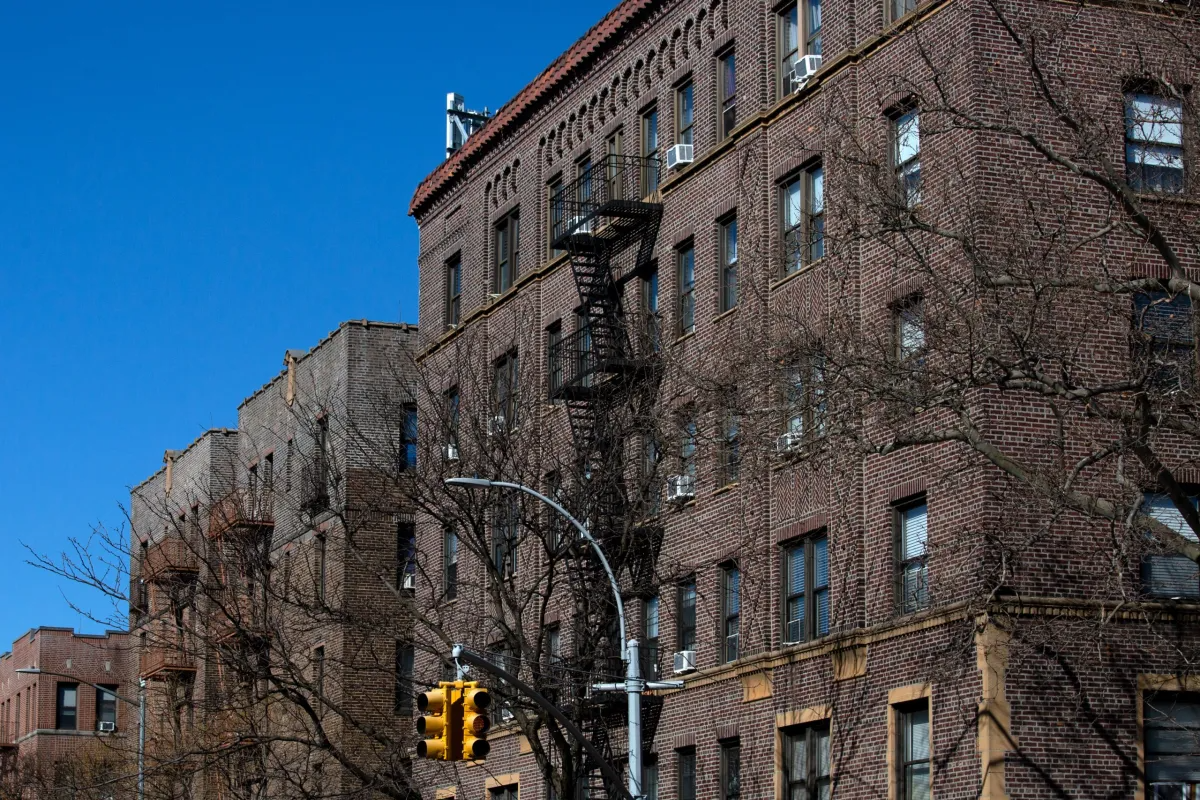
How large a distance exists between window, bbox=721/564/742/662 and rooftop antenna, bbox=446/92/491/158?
23553 millimetres

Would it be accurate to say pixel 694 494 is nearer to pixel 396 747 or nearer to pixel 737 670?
pixel 737 670

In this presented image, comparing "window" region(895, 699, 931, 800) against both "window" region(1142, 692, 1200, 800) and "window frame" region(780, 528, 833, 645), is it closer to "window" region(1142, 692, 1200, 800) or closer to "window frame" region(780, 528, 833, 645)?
"window frame" region(780, 528, 833, 645)

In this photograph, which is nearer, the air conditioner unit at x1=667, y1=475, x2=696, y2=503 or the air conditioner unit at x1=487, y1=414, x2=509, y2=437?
the air conditioner unit at x1=487, y1=414, x2=509, y2=437

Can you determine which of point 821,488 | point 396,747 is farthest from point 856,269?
point 396,747

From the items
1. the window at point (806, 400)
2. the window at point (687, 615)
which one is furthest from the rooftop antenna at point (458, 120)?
the window at point (806, 400)

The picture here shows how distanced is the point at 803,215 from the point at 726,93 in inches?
209

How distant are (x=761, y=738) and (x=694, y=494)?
562 centimetres

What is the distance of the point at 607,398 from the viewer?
4322 centimetres

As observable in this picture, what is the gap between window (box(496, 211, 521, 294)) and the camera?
168 ft

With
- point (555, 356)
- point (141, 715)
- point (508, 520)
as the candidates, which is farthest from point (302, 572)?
point (508, 520)

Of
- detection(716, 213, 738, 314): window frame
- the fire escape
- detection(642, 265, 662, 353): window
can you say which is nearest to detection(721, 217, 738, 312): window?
detection(716, 213, 738, 314): window frame

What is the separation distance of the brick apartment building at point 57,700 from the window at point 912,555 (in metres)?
51.2

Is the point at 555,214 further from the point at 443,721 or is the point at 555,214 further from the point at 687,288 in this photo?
the point at 443,721

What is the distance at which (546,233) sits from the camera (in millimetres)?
49531
